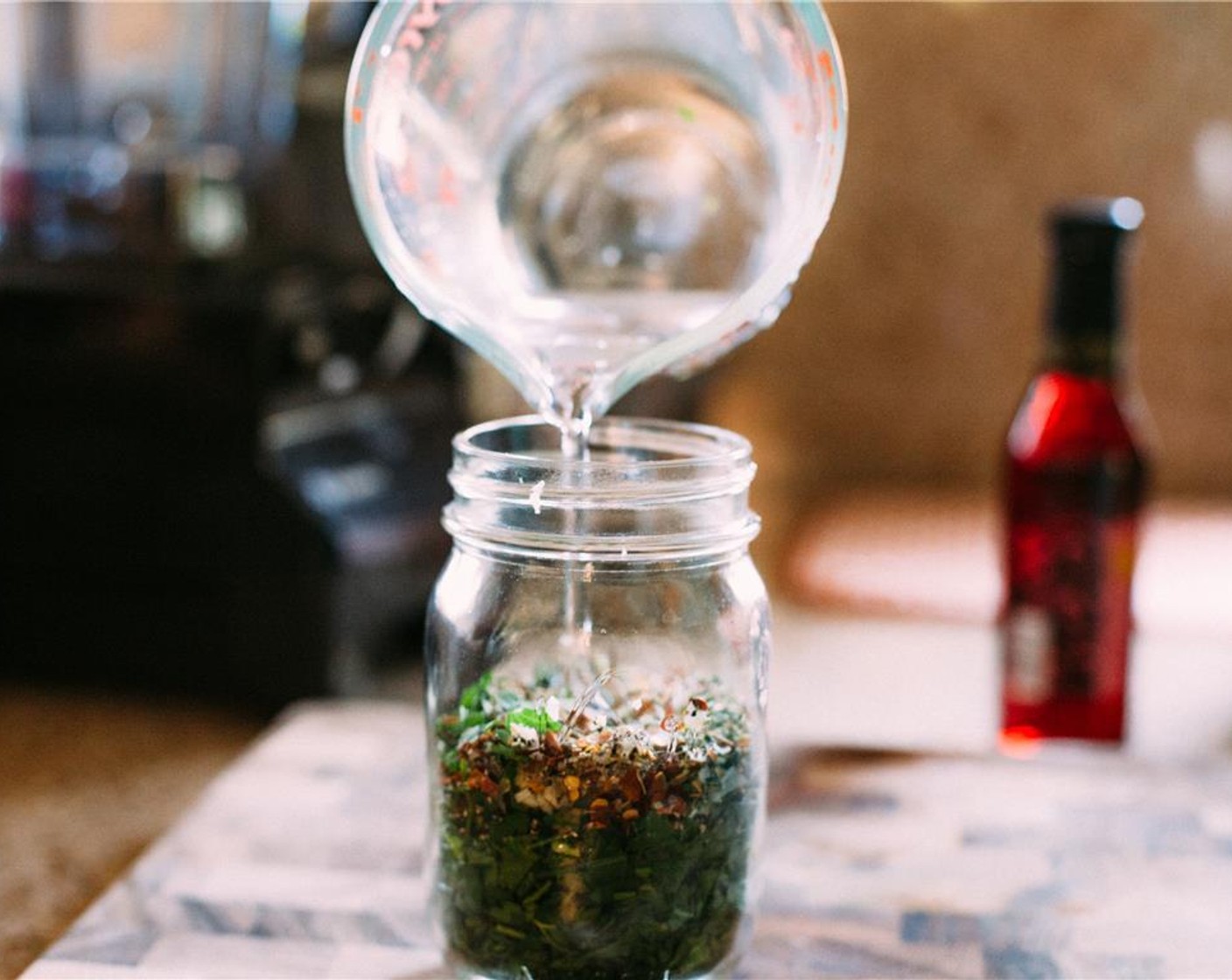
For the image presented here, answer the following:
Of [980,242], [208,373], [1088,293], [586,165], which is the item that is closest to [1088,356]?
[1088,293]

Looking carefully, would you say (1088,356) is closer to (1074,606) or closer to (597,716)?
(1074,606)

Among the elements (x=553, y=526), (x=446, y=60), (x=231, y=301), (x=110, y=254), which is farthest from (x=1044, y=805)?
(x=110, y=254)

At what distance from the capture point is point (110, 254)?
43.5 inches

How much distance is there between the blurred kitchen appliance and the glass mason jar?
52 cm

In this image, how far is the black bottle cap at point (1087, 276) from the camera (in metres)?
0.70

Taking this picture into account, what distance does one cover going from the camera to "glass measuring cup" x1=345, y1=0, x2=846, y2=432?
520mm

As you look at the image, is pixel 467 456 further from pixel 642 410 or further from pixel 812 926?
pixel 642 410

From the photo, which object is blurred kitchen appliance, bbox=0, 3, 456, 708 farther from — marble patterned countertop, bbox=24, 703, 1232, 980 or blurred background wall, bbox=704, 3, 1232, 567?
blurred background wall, bbox=704, 3, 1232, 567

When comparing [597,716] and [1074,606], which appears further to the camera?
[1074,606]

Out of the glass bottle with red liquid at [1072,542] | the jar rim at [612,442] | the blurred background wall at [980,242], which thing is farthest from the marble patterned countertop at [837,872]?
the blurred background wall at [980,242]

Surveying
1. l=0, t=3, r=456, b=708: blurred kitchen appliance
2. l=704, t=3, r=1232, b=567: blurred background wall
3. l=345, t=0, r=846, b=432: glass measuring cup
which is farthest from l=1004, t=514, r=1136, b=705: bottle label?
l=704, t=3, r=1232, b=567: blurred background wall

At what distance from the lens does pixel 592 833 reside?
467 millimetres

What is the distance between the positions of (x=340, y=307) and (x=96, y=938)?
0.61 metres

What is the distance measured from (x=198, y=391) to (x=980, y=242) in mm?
1098
